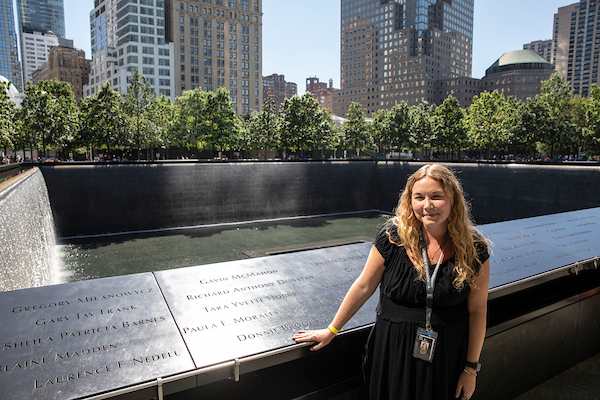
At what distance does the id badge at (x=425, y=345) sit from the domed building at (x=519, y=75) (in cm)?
12583

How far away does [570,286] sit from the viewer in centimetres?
426

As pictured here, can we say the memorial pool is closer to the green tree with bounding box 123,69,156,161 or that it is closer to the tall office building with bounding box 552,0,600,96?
the green tree with bounding box 123,69,156,161

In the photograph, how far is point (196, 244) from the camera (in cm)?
1841

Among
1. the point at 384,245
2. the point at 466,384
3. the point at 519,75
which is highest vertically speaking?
the point at 519,75

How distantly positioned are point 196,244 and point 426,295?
17.2 m

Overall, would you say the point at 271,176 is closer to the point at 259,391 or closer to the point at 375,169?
the point at 375,169

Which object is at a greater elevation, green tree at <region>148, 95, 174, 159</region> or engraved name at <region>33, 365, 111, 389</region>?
green tree at <region>148, 95, 174, 159</region>

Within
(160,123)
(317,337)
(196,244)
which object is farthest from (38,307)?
(160,123)

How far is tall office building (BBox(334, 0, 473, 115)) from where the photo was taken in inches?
4985

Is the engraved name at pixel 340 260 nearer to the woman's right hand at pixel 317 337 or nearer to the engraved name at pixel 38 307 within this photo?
the woman's right hand at pixel 317 337

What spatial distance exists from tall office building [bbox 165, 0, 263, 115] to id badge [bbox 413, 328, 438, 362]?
92.1 meters

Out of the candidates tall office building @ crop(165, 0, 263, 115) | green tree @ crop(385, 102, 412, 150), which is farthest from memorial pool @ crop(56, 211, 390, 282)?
tall office building @ crop(165, 0, 263, 115)

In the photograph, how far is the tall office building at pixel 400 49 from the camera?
415 ft

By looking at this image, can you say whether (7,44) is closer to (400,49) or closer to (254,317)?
(400,49)
